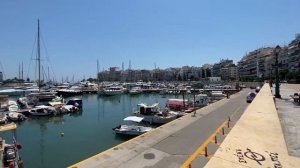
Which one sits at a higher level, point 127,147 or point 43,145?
point 127,147

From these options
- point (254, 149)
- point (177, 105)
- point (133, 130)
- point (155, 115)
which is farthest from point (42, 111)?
point (254, 149)

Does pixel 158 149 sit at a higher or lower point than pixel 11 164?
higher

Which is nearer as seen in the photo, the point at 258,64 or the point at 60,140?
the point at 60,140

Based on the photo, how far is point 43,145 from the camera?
31359mm

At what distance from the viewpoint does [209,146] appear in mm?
16078

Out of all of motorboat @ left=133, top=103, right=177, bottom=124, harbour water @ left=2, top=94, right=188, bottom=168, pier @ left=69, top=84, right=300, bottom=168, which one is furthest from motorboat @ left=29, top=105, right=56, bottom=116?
pier @ left=69, top=84, right=300, bottom=168

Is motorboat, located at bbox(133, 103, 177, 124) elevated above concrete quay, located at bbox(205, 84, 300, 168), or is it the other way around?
concrete quay, located at bbox(205, 84, 300, 168)

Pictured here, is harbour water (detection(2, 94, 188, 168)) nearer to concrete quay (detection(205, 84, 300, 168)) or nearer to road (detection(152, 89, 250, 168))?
road (detection(152, 89, 250, 168))

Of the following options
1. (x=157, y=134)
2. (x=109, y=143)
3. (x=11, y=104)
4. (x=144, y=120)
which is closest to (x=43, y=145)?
(x=109, y=143)

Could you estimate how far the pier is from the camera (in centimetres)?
484

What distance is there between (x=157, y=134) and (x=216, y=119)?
31.1 ft

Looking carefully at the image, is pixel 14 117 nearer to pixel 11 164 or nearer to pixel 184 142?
pixel 11 164

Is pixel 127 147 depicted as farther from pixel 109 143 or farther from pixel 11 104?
pixel 11 104

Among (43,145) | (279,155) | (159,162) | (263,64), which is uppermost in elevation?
(263,64)
